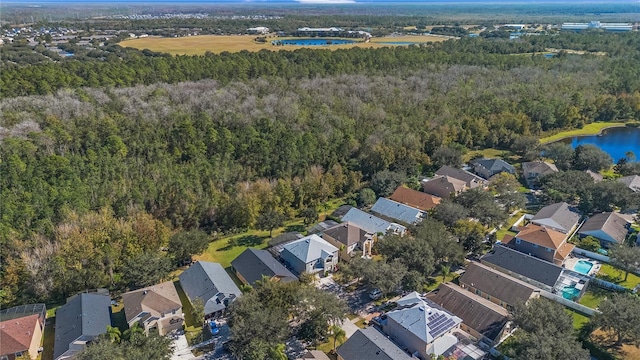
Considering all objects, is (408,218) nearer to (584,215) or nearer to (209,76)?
(584,215)

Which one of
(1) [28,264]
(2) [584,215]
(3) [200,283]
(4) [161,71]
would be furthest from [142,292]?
(4) [161,71]

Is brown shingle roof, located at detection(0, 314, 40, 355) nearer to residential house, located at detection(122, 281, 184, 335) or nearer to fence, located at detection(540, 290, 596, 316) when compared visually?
residential house, located at detection(122, 281, 184, 335)

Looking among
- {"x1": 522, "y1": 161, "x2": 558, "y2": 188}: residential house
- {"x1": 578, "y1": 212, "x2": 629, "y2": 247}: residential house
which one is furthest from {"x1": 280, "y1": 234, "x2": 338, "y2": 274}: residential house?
{"x1": 522, "y1": 161, "x2": 558, "y2": 188}: residential house

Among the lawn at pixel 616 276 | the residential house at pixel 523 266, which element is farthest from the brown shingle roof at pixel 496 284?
the lawn at pixel 616 276

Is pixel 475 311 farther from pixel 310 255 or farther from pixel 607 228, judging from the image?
pixel 607 228

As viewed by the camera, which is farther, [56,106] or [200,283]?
[56,106]

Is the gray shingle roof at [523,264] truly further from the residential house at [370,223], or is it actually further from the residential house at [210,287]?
the residential house at [210,287]

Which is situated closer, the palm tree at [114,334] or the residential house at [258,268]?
the palm tree at [114,334]
